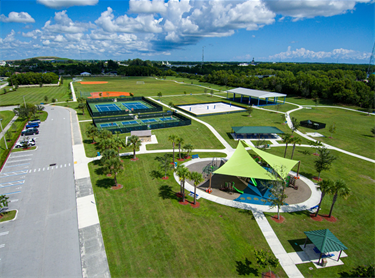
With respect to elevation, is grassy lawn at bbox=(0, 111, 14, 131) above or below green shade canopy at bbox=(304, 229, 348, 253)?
below

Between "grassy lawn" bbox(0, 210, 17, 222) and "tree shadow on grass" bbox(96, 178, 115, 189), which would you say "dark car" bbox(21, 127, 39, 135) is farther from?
"grassy lawn" bbox(0, 210, 17, 222)

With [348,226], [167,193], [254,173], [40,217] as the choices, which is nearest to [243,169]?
[254,173]

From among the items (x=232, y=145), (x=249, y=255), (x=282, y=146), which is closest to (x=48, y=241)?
(x=249, y=255)

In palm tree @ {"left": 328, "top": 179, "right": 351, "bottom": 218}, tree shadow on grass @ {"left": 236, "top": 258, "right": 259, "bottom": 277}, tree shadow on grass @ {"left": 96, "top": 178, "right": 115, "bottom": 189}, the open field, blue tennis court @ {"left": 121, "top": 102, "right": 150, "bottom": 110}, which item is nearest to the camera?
tree shadow on grass @ {"left": 236, "top": 258, "right": 259, "bottom": 277}

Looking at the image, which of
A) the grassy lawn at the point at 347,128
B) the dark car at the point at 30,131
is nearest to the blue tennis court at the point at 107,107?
the dark car at the point at 30,131

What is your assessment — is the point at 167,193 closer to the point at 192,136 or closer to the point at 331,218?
the point at 331,218

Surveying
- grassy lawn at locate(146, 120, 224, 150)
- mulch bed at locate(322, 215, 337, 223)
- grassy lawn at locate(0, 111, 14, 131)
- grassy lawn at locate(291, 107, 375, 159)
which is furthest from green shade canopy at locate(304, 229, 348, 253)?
grassy lawn at locate(0, 111, 14, 131)
